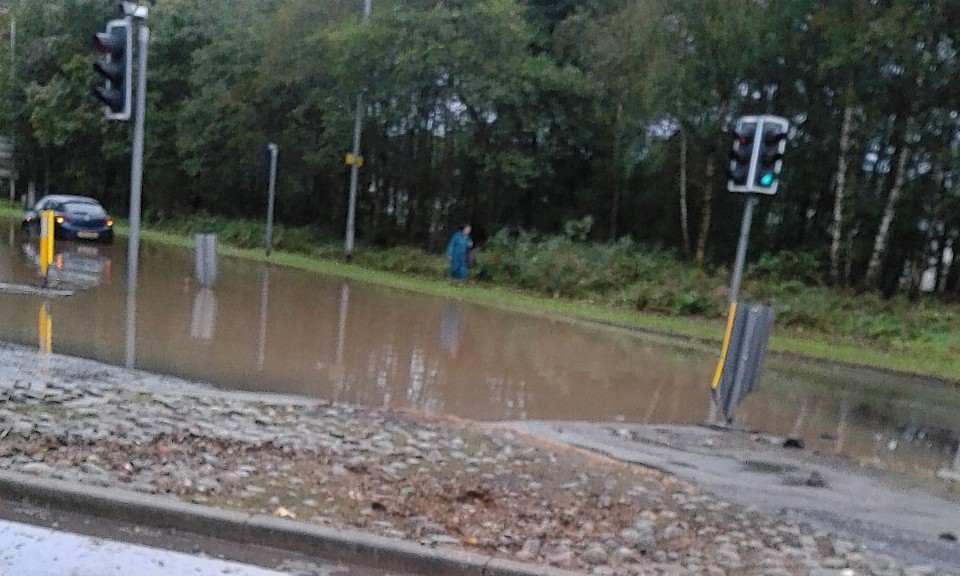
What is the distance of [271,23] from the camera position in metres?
30.8

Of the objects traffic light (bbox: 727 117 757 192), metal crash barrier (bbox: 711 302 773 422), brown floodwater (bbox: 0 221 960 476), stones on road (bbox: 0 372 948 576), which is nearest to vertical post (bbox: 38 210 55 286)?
brown floodwater (bbox: 0 221 960 476)

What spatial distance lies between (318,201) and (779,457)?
104 ft

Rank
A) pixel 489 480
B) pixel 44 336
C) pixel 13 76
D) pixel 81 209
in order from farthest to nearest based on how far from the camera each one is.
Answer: pixel 13 76
pixel 81 209
pixel 44 336
pixel 489 480

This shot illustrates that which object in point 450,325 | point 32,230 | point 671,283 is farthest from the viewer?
point 32,230

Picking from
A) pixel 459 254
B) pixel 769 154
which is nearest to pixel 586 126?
pixel 459 254

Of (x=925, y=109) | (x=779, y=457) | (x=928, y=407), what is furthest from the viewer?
(x=925, y=109)

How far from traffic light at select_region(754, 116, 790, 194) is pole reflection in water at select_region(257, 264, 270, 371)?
6.47 metres

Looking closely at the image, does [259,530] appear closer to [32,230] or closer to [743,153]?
[743,153]

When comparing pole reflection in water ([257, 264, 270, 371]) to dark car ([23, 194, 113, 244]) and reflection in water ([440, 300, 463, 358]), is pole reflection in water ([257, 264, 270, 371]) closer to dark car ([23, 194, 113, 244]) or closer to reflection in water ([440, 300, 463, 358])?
reflection in water ([440, 300, 463, 358])

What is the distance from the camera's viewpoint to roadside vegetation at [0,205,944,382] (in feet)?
58.0

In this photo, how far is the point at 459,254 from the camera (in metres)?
24.3

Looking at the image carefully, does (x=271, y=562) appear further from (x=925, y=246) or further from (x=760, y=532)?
(x=925, y=246)

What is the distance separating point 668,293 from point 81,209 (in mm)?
17144

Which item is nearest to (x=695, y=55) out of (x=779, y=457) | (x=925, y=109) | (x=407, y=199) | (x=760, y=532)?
(x=925, y=109)
